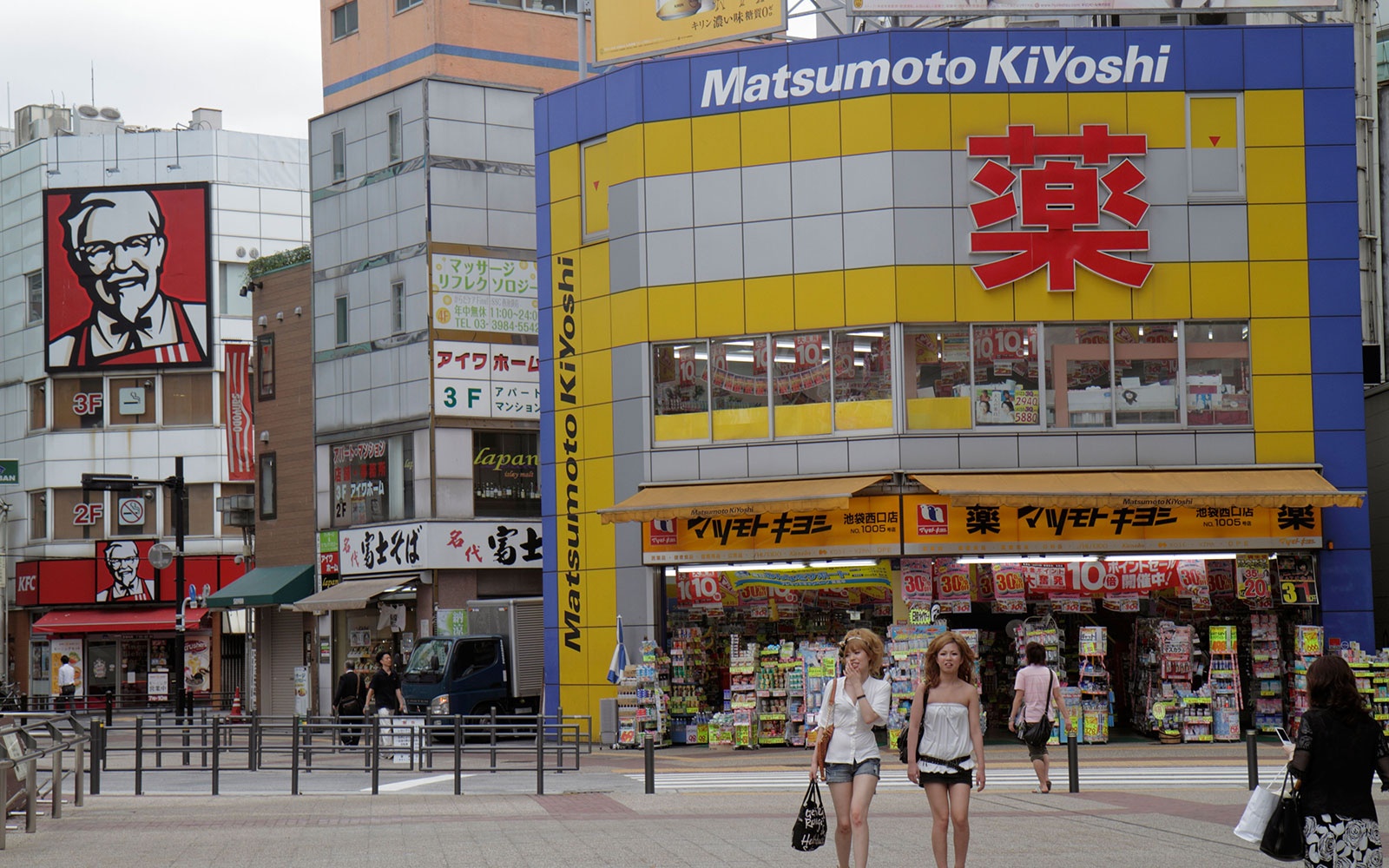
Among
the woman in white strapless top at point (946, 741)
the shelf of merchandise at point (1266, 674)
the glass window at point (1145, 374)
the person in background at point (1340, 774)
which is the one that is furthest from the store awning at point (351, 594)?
the person in background at point (1340, 774)

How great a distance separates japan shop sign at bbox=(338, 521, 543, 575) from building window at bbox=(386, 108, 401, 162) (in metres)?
8.95

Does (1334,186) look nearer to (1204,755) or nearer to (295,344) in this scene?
(1204,755)

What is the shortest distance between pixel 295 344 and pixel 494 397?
825 centimetres

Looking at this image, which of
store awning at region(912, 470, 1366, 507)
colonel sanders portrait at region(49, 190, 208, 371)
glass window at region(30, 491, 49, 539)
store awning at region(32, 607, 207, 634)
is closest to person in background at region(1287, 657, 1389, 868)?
store awning at region(912, 470, 1366, 507)

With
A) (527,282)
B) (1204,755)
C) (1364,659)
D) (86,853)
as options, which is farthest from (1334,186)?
(86,853)

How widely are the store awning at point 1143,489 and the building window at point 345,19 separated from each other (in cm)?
2863

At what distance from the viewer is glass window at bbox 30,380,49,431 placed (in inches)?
2480

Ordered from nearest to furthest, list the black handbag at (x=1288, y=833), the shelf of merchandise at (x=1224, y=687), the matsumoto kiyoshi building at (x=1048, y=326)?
the black handbag at (x=1288, y=833), the shelf of merchandise at (x=1224, y=687), the matsumoto kiyoshi building at (x=1048, y=326)

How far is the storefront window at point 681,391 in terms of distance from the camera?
28.8 metres

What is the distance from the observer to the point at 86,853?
47.7 ft

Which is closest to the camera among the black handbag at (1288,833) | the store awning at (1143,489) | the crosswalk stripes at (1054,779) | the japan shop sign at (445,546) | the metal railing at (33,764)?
the black handbag at (1288,833)

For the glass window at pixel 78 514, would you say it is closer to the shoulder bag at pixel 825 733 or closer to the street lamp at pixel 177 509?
the street lamp at pixel 177 509

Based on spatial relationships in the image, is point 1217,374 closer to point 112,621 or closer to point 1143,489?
point 1143,489

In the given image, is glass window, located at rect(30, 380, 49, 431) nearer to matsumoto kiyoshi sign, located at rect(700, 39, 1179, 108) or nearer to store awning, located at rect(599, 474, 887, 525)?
store awning, located at rect(599, 474, 887, 525)
